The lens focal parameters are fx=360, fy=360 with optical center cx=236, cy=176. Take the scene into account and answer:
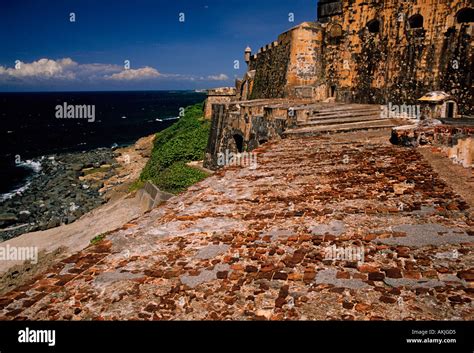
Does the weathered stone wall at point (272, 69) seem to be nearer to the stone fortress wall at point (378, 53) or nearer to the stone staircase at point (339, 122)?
the stone fortress wall at point (378, 53)

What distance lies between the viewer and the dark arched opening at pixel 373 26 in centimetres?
1883

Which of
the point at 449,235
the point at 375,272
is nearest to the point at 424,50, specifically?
the point at 449,235

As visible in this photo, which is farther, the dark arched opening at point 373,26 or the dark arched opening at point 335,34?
the dark arched opening at point 335,34

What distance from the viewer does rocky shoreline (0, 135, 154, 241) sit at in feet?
85.5

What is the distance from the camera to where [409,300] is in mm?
3156

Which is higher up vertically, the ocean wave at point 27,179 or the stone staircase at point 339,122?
the stone staircase at point 339,122

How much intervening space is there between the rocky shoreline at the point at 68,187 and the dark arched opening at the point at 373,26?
22.2 m

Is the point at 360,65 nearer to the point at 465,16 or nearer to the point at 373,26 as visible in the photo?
the point at 373,26

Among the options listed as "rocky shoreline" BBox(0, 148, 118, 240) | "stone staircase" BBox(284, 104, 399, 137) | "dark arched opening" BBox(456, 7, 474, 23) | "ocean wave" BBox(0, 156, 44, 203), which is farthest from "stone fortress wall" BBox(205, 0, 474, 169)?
"ocean wave" BBox(0, 156, 44, 203)

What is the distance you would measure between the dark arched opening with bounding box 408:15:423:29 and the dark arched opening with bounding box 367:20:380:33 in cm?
183

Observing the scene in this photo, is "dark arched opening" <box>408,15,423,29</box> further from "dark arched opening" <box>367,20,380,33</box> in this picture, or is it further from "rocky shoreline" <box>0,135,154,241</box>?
"rocky shoreline" <box>0,135,154,241</box>

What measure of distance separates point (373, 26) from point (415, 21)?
7.87ft

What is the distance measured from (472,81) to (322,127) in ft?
26.1

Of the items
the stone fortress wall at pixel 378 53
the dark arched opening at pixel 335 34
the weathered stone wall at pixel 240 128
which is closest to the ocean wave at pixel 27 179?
the weathered stone wall at pixel 240 128
